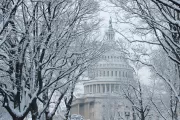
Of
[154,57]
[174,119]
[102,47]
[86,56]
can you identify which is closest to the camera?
[86,56]

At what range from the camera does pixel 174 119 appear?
2041 centimetres

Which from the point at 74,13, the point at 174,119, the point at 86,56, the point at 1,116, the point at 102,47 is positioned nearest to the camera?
the point at 74,13

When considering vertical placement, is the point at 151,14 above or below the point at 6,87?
above

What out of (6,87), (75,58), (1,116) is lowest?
(1,116)

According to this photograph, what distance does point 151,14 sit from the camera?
37.4 feet

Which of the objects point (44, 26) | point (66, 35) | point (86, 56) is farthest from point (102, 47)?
point (44, 26)

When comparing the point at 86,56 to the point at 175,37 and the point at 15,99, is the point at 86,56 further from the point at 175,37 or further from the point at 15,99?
the point at 175,37

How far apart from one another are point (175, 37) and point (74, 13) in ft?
15.0

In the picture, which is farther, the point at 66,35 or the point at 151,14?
the point at 66,35

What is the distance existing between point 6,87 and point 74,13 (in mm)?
4000

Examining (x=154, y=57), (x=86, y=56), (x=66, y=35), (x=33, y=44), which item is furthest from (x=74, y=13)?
(x=154, y=57)

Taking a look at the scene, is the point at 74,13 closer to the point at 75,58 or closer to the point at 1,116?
the point at 75,58

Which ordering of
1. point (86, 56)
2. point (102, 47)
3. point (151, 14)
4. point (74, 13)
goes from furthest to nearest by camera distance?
point (102, 47) < point (86, 56) < point (74, 13) < point (151, 14)

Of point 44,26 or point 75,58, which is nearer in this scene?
point 44,26
